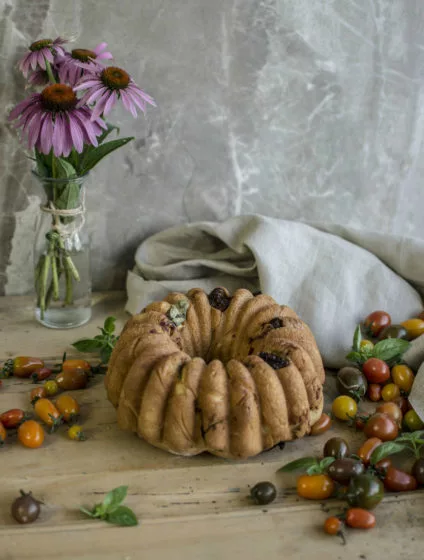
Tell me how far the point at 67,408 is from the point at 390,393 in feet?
1.93

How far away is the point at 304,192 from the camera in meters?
1.75

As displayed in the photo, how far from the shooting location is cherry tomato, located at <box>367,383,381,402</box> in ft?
4.48

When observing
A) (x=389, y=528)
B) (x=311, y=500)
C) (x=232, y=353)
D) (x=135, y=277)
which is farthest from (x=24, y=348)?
(x=389, y=528)

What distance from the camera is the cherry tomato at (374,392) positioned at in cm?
136

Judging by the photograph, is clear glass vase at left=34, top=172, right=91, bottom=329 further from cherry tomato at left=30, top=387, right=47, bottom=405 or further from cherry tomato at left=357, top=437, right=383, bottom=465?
cherry tomato at left=357, top=437, right=383, bottom=465

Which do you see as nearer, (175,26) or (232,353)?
(232,353)

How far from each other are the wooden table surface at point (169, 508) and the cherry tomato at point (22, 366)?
0.28ft

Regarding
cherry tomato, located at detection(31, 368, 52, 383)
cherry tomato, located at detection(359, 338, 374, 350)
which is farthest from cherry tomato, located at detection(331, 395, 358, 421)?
cherry tomato, located at detection(31, 368, 52, 383)

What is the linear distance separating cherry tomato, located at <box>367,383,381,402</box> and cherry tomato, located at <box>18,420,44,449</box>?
23.8 inches

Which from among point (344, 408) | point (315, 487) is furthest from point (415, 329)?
point (315, 487)

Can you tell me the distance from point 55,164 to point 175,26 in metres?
0.42

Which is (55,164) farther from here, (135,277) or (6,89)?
(135,277)

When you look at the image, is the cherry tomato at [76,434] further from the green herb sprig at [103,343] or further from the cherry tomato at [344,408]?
the cherry tomato at [344,408]

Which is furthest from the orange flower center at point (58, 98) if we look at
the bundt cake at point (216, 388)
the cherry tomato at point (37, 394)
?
the cherry tomato at point (37, 394)
